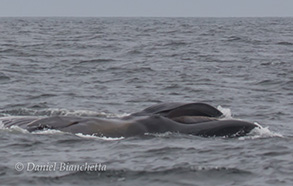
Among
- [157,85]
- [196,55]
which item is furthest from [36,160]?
[196,55]

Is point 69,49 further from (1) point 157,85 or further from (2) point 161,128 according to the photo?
(2) point 161,128

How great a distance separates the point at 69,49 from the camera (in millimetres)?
44094

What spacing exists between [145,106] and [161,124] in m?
5.30

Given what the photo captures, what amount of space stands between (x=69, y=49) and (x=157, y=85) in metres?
20.1

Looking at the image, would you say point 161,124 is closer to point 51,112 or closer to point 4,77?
point 51,112

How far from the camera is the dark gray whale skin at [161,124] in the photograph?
47.1 feet

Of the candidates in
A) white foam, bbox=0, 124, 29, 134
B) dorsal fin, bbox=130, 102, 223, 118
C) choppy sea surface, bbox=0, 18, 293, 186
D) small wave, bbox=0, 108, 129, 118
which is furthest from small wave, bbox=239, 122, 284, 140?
white foam, bbox=0, 124, 29, 134

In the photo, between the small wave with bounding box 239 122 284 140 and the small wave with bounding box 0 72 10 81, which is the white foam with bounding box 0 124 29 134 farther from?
the small wave with bounding box 0 72 10 81

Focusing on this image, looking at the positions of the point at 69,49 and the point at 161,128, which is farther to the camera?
the point at 69,49

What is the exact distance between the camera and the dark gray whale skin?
14.3 metres

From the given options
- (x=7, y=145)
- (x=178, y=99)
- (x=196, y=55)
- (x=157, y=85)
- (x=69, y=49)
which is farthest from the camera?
(x=69, y=49)

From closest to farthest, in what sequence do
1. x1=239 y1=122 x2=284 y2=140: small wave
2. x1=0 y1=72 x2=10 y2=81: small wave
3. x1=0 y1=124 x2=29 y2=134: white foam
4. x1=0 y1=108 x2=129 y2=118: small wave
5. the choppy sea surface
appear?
the choppy sea surface < x1=239 y1=122 x2=284 y2=140: small wave < x1=0 y1=124 x2=29 y2=134: white foam < x1=0 y1=108 x2=129 y2=118: small wave < x1=0 y1=72 x2=10 y2=81: small wave

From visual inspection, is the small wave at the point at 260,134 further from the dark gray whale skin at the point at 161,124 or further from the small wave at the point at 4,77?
the small wave at the point at 4,77

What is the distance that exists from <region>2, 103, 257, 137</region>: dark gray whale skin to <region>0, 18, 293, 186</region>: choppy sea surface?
237 millimetres
